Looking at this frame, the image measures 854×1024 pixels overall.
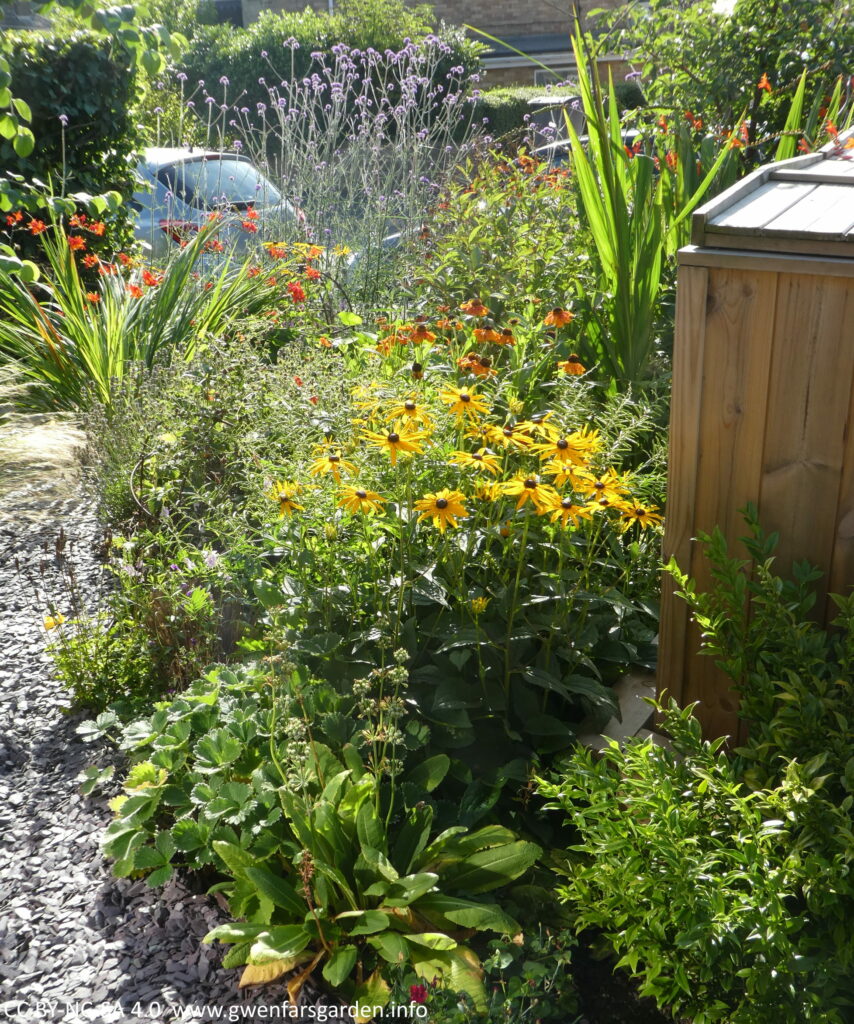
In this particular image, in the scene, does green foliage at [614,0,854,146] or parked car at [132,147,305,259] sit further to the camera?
parked car at [132,147,305,259]

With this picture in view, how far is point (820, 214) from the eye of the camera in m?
2.00

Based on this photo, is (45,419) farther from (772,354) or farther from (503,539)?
(772,354)

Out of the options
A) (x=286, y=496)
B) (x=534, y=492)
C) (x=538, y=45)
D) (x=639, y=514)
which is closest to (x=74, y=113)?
(x=286, y=496)

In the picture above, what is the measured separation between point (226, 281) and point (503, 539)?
13.4ft

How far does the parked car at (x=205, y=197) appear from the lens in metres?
6.24

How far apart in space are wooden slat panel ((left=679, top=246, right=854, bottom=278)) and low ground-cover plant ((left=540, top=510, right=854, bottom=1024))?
1.76ft

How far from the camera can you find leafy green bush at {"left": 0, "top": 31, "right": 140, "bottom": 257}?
579cm

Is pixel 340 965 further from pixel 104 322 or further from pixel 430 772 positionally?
pixel 104 322

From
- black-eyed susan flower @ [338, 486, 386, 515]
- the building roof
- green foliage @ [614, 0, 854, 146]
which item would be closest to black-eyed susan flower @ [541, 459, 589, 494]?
black-eyed susan flower @ [338, 486, 386, 515]

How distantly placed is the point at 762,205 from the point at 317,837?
168 centimetres

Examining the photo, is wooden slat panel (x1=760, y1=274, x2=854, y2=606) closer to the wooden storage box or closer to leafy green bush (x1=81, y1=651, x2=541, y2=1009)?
the wooden storage box

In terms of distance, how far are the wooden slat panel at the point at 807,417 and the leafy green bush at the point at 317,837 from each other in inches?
35.6

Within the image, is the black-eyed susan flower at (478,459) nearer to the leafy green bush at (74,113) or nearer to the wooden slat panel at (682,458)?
the wooden slat panel at (682,458)

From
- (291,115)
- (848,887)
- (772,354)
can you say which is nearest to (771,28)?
(291,115)
